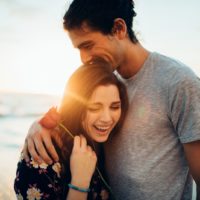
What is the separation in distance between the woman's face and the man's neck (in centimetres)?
19

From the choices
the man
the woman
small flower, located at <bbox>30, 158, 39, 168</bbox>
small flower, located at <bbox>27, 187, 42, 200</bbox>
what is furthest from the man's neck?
small flower, located at <bbox>27, 187, 42, 200</bbox>

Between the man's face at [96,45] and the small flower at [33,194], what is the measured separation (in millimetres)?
1174

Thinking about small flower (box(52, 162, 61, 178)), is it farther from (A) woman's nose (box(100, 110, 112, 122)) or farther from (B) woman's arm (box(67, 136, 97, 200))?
(A) woman's nose (box(100, 110, 112, 122))

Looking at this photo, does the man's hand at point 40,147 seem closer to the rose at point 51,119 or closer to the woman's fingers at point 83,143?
the rose at point 51,119

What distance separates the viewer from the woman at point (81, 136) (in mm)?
2475

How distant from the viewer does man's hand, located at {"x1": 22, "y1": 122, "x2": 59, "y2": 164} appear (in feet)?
8.07

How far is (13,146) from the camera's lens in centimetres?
1132

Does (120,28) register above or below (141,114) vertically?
above

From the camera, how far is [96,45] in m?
2.87

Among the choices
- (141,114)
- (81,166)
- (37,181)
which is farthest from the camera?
(141,114)

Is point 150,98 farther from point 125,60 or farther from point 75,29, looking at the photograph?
point 75,29

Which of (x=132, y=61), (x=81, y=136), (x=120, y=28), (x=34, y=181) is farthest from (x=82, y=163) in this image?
(x=120, y=28)

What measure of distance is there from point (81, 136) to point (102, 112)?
273mm

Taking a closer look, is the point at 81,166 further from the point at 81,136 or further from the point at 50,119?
the point at 50,119
